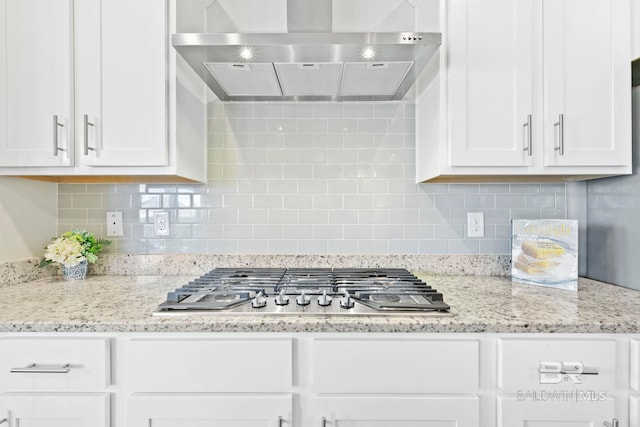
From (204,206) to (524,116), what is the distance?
1.48 metres

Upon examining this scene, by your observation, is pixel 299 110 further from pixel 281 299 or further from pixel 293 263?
pixel 281 299

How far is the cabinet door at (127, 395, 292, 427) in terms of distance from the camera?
1087mm

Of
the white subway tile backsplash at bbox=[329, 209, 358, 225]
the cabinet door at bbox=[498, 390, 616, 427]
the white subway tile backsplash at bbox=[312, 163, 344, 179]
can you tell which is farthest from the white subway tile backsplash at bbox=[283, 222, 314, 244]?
the cabinet door at bbox=[498, 390, 616, 427]

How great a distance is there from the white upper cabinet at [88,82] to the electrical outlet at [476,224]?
1.44 metres

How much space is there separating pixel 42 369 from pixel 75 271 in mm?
727

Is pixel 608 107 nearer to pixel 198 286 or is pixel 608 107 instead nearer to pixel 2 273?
pixel 198 286

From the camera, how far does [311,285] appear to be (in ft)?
4.59

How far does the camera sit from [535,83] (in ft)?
4.82

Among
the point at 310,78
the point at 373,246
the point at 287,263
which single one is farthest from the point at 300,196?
the point at 310,78

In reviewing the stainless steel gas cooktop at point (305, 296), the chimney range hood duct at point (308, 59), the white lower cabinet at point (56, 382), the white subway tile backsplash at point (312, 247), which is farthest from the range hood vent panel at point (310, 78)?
the white lower cabinet at point (56, 382)

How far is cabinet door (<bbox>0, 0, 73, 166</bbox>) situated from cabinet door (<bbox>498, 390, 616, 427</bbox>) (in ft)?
5.94

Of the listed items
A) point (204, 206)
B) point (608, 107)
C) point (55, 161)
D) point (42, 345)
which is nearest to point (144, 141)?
point (55, 161)

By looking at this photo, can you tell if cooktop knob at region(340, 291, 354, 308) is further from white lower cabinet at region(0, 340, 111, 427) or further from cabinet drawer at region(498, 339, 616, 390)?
white lower cabinet at region(0, 340, 111, 427)

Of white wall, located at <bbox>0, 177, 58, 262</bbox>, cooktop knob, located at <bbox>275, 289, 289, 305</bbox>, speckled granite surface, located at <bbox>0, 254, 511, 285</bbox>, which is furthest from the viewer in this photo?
speckled granite surface, located at <bbox>0, 254, 511, 285</bbox>
